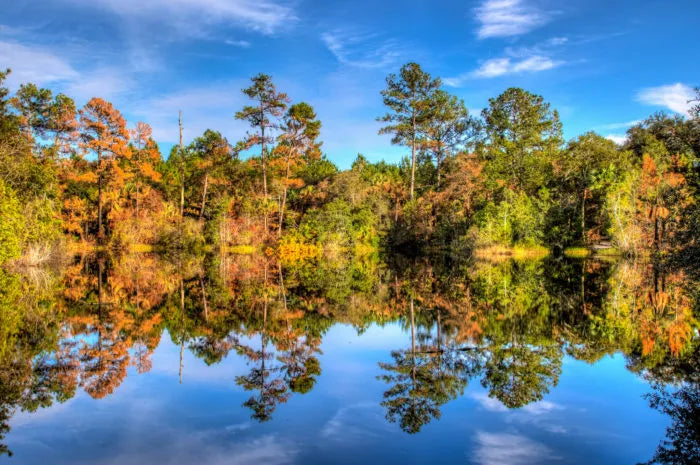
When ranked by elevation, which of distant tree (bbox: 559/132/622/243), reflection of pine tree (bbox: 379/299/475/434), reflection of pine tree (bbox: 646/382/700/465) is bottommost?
reflection of pine tree (bbox: 646/382/700/465)

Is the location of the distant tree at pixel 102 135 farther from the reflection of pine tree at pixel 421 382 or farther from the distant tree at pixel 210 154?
the reflection of pine tree at pixel 421 382

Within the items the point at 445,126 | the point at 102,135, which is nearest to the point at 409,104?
the point at 445,126

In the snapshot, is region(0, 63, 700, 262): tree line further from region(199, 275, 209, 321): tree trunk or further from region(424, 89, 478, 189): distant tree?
region(199, 275, 209, 321): tree trunk

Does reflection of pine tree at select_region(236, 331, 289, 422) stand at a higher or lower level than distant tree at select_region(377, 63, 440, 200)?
lower

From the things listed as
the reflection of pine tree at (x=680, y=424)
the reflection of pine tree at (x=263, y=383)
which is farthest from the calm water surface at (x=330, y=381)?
the reflection of pine tree at (x=680, y=424)

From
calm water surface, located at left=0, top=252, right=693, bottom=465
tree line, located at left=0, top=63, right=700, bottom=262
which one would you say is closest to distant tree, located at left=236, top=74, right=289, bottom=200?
tree line, located at left=0, top=63, right=700, bottom=262

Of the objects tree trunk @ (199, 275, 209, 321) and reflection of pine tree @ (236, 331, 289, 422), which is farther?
tree trunk @ (199, 275, 209, 321)

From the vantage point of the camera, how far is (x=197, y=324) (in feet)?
35.5

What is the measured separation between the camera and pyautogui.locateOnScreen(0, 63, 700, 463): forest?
25.7ft

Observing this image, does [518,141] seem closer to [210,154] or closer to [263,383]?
[210,154]

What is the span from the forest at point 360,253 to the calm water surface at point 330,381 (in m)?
0.09

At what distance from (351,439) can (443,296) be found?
1087 cm

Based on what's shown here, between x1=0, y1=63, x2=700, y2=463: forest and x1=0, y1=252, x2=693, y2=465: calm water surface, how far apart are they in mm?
90

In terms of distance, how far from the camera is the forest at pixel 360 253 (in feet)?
25.7
